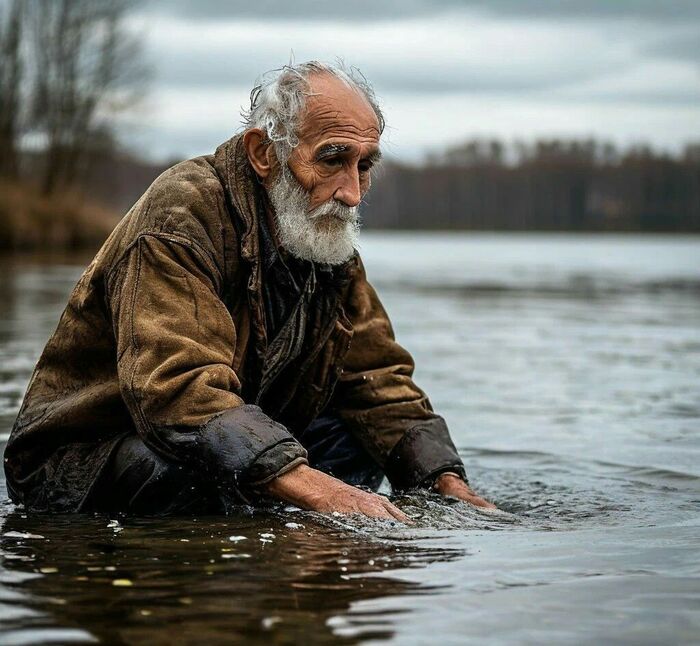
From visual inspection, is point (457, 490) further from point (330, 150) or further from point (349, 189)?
point (330, 150)

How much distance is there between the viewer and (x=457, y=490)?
4.75 meters

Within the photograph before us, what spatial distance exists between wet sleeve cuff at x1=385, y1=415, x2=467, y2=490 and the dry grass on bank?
2917 centimetres

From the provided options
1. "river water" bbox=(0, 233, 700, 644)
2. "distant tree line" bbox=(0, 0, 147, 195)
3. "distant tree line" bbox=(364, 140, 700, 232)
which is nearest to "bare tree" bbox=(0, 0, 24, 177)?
"distant tree line" bbox=(0, 0, 147, 195)

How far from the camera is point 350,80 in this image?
441cm

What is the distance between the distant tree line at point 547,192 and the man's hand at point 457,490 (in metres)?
110

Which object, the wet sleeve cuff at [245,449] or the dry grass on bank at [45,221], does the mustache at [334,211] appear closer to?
the wet sleeve cuff at [245,449]

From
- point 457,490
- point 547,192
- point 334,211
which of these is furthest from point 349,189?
point 547,192

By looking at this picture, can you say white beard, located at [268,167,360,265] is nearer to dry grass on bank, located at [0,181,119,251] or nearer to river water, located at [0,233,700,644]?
river water, located at [0,233,700,644]

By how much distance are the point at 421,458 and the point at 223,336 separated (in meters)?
1.05

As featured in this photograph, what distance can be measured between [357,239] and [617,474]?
1.85m

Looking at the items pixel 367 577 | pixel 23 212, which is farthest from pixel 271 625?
pixel 23 212

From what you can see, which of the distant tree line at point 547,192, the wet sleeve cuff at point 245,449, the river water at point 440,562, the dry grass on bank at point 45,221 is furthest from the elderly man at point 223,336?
the distant tree line at point 547,192

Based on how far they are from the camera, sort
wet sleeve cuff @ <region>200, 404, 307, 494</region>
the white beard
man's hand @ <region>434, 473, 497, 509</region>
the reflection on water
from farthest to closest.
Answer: man's hand @ <region>434, 473, 497, 509</region> → the white beard → wet sleeve cuff @ <region>200, 404, 307, 494</region> → the reflection on water

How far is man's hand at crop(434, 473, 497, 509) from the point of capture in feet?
15.3
